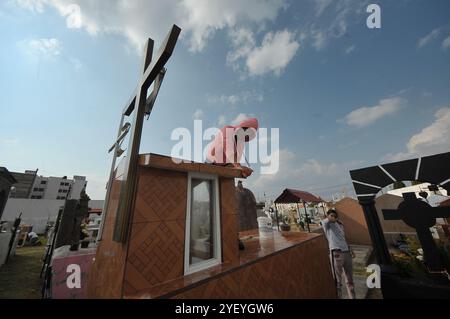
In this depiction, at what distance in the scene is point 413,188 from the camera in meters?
19.0

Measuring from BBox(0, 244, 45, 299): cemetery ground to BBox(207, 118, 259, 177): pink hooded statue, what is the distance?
721 cm

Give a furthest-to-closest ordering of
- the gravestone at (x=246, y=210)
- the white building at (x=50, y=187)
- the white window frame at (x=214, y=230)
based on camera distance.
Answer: the white building at (x=50, y=187) → the gravestone at (x=246, y=210) → the white window frame at (x=214, y=230)

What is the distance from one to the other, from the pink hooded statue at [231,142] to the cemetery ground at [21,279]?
7.21m

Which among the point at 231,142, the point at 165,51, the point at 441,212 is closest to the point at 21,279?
the point at 231,142

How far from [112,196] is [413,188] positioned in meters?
28.0

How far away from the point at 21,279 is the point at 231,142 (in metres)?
10.3

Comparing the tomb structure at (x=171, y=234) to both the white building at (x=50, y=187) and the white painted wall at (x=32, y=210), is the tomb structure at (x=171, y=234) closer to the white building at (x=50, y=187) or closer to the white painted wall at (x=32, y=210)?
the white painted wall at (x=32, y=210)

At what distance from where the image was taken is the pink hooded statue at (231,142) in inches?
209

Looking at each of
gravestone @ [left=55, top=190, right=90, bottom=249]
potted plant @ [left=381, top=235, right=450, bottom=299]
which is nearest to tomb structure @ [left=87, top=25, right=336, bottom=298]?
potted plant @ [left=381, top=235, right=450, bottom=299]

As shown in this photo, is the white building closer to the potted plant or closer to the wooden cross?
the wooden cross

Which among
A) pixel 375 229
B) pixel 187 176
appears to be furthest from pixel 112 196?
pixel 375 229

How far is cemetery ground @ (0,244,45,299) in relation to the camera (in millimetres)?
5700

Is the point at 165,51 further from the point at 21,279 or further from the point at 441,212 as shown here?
the point at 21,279

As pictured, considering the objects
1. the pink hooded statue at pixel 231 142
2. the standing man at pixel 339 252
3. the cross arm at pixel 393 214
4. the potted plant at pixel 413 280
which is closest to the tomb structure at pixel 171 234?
the pink hooded statue at pixel 231 142
